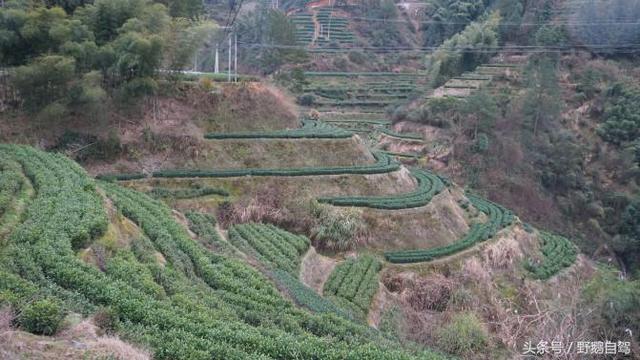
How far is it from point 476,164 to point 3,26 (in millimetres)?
38317

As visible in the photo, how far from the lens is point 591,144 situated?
52.8 meters

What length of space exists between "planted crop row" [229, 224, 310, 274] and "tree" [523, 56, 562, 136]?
1356 inches

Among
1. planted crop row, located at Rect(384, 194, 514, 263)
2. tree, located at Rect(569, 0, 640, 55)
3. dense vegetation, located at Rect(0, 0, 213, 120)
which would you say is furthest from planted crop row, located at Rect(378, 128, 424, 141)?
tree, located at Rect(569, 0, 640, 55)

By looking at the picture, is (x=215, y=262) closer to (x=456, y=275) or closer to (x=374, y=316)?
(x=374, y=316)

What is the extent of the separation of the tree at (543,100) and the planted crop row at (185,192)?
115 ft

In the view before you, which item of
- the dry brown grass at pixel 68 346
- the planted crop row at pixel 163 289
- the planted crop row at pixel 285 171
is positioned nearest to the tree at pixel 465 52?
the planted crop row at pixel 285 171

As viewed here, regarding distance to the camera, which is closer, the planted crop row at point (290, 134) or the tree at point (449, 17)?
the planted crop row at point (290, 134)

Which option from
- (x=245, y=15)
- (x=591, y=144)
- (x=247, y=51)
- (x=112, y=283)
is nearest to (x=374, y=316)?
(x=112, y=283)

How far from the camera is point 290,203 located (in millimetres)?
27609

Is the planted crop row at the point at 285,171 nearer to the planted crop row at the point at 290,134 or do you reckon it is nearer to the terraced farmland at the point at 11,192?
the planted crop row at the point at 290,134

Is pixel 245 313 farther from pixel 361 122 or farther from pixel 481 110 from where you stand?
pixel 361 122

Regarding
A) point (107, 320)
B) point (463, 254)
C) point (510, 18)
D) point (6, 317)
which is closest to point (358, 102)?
point (510, 18)

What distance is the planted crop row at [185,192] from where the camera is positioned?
25.7 metres

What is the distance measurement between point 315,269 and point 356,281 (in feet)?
7.04
